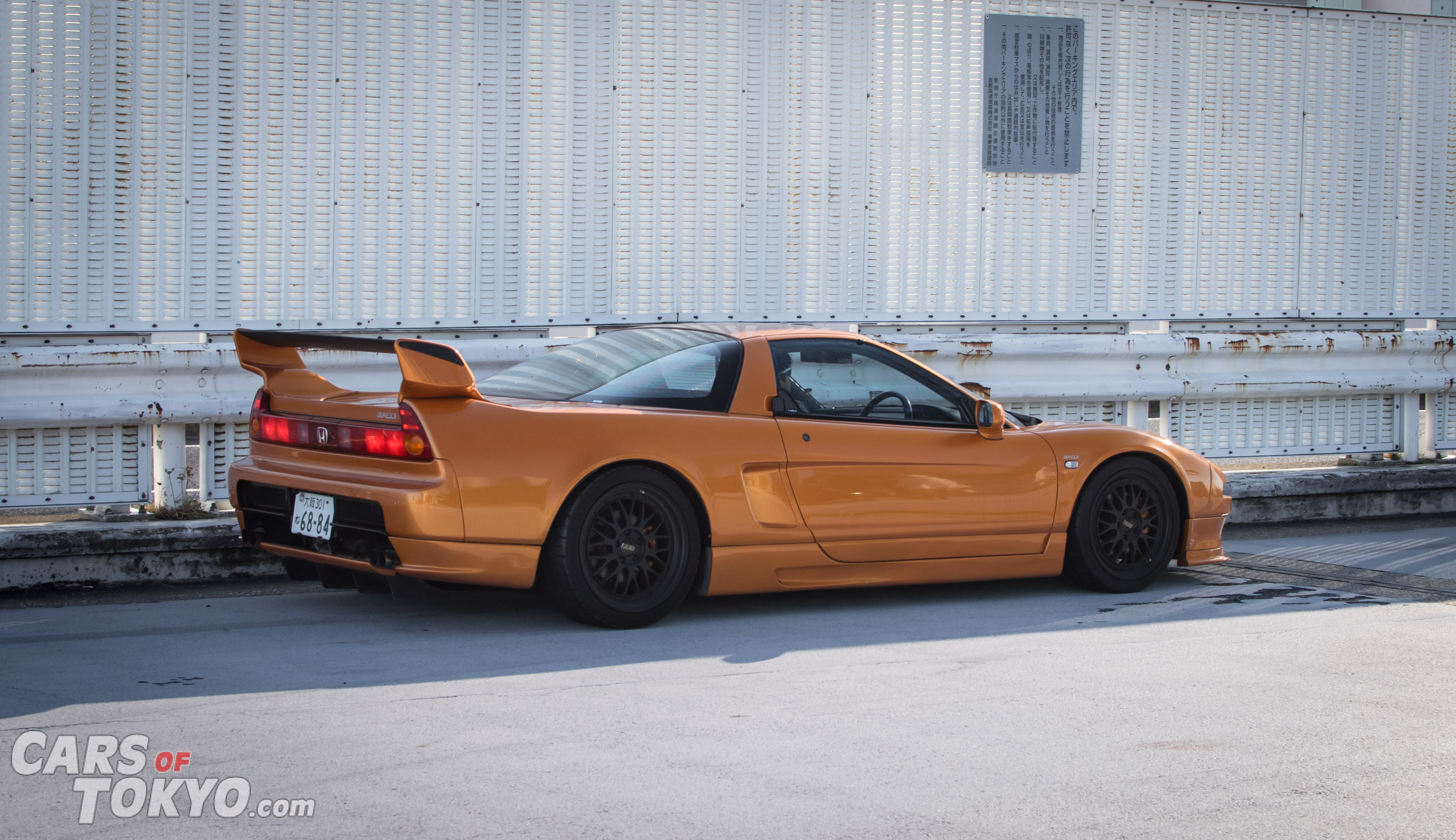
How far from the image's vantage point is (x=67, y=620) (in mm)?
4953

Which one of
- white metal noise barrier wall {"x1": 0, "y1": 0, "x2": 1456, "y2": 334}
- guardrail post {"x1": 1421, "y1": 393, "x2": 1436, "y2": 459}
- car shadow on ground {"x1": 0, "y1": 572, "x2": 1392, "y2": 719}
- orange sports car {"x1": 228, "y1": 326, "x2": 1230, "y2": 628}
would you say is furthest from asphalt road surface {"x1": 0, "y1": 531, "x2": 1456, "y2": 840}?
guardrail post {"x1": 1421, "y1": 393, "x2": 1436, "y2": 459}

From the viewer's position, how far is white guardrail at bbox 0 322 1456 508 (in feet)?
19.9

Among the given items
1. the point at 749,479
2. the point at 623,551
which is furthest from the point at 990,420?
the point at 623,551

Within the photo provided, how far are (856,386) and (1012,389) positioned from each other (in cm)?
237

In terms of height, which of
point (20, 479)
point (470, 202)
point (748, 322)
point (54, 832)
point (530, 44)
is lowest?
point (54, 832)

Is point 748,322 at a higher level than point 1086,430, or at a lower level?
higher

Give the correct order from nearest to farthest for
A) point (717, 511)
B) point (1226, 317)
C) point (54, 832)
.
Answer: point (54, 832) < point (717, 511) < point (1226, 317)

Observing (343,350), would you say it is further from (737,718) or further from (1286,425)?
(1286,425)

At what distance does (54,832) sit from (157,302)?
14.0ft

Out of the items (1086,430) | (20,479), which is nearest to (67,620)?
(20,479)

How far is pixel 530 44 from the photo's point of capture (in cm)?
697

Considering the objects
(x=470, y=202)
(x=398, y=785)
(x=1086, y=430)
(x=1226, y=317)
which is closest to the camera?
(x=398, y=785)

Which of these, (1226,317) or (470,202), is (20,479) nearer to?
(470,202)

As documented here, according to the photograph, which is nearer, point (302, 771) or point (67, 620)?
point (302, 771)
